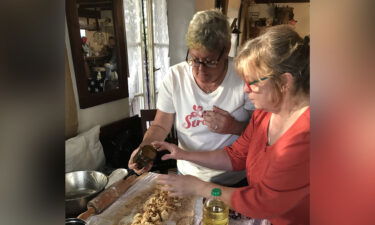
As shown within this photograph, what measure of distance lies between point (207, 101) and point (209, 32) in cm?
28

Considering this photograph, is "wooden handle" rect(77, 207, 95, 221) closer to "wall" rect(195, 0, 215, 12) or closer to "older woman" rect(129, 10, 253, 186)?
"older woman" rect(129, 10, 253, 186)

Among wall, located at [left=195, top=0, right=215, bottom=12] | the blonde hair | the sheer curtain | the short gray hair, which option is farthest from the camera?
wall, located at [left=195, top=0, right=215, bottom=12]

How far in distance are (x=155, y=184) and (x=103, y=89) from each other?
3.52 feet

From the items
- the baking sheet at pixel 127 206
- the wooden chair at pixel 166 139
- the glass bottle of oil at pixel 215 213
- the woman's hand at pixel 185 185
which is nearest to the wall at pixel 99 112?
the wooden chair at pixel 166 139

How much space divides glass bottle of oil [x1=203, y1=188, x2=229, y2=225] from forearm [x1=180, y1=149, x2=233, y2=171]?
0.82 ft

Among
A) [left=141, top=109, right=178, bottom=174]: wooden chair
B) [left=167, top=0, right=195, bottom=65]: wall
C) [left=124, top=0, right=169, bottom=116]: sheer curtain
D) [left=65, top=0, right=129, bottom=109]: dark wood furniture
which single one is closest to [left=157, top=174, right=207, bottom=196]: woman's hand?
[left=141, top=109, right=178, bottom=174]: wooden chair

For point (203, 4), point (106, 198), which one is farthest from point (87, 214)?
point (203, 4)

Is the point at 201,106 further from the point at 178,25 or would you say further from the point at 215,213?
the point at 178,25

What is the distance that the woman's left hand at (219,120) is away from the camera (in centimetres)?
123

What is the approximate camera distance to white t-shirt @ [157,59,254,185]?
1307 millimetres

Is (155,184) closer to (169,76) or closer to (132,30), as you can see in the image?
(169,76)

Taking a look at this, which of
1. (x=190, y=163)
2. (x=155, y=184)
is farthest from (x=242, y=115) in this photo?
(x=155, y=184)

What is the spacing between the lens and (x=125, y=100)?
95.3 inches
